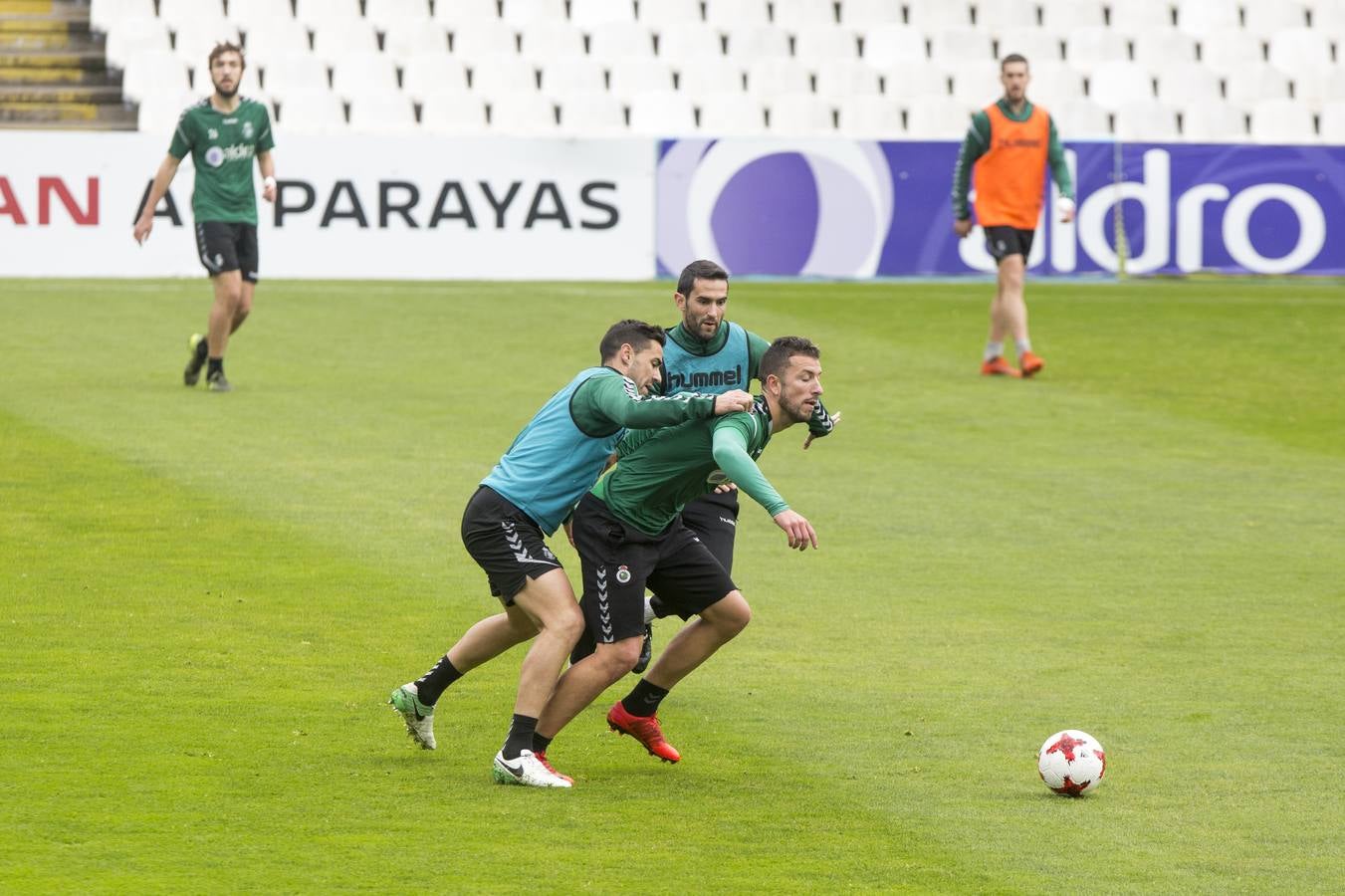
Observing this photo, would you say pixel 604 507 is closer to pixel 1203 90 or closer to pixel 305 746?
pixel 305 746

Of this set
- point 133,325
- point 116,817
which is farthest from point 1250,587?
point 133,325

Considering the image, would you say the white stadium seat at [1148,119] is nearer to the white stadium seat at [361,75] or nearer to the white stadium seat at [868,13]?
the white stadium seat at [868,13]

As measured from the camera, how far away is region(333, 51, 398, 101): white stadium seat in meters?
25.1

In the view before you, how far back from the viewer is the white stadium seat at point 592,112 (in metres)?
25.3

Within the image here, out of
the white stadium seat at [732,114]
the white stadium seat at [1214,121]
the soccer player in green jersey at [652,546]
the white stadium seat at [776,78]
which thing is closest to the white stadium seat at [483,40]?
the white stadium seat at [732,114]

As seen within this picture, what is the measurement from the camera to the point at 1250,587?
10.2 metres

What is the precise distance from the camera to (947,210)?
915 inches

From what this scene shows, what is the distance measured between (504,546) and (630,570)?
0.43m

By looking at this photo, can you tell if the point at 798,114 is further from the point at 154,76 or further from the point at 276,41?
the point at 154,76

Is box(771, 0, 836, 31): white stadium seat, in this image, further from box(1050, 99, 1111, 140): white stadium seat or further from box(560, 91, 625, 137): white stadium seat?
box(1050, 99, 1111, 140): white stadium seat

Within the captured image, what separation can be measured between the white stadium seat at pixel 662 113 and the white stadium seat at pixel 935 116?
9.34ft

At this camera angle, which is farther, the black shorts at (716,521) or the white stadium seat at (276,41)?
the white stadium seat at (276,41)

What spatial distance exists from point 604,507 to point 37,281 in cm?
1568

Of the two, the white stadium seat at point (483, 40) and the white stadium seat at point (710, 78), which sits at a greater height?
the white stadium seat at point (483, 40)
